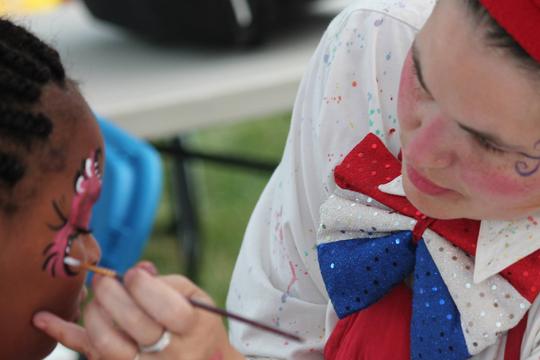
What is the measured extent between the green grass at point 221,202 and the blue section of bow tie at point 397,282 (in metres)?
1.69

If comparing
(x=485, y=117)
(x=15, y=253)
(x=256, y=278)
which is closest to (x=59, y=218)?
(x=15, y=253)

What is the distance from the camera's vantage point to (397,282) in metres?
1.02

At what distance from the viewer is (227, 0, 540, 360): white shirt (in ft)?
3.52

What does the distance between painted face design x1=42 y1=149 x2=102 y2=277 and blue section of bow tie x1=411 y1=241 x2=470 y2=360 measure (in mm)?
→ 357

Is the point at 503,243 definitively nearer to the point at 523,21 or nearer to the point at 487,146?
the point at 487,146

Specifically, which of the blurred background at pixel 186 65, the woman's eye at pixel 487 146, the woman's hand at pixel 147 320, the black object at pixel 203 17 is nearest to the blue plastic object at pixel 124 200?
the blurred background at pixel 186 65

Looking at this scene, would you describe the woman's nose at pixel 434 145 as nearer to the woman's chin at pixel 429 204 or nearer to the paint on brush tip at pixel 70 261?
the woman's chin at pixel 429 204

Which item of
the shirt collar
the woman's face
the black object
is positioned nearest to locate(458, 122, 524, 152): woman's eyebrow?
the woman's face

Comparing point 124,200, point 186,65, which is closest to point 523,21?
point 124,200

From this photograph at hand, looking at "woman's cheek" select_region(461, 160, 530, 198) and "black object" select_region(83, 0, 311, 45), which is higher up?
"woman's cheek" select_region(461, 160, 530, 198)

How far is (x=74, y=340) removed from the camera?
89 centimetres

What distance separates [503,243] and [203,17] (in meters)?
1.29

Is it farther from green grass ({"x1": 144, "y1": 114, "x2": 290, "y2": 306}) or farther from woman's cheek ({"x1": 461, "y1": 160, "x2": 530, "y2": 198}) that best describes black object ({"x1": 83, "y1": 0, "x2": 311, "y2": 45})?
woman's cheek ({"x1": 461, "y1": 160, "x2": 530, "y2": 198})

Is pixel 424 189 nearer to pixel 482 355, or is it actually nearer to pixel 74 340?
pixel 482 355
